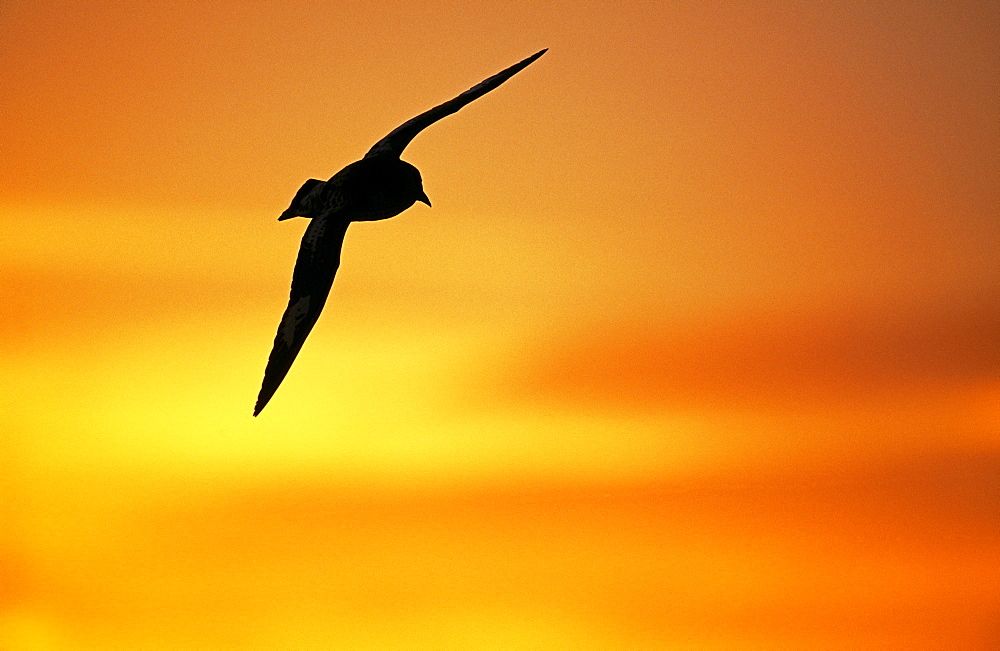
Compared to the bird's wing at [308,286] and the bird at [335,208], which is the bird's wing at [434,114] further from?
the bird's wing at [308,286]

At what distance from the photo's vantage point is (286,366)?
14.2 metres

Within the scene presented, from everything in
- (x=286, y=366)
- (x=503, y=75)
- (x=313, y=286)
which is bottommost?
(x=286, y=366)

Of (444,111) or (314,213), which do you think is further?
(314,213)

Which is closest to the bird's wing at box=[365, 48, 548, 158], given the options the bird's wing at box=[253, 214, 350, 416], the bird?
the bird

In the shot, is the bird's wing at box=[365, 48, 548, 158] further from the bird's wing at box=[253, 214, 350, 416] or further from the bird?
the bird's wing at box=[253, 214, 350, 416]

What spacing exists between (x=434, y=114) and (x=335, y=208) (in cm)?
179

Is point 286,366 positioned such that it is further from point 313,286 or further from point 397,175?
point 397,175

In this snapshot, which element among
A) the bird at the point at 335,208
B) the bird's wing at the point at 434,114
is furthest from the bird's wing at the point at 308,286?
the bird's wing at the point at 434,114

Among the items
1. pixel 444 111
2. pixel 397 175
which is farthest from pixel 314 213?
pixel 444 111

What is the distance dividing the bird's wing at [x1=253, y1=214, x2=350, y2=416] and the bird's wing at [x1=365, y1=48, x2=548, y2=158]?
3.31 feet

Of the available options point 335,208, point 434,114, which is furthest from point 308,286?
point 434,114

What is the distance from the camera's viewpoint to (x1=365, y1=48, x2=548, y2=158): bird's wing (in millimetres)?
12680

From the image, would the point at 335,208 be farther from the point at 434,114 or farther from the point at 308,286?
the point at 434,114

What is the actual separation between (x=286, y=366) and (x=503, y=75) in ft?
13.7
